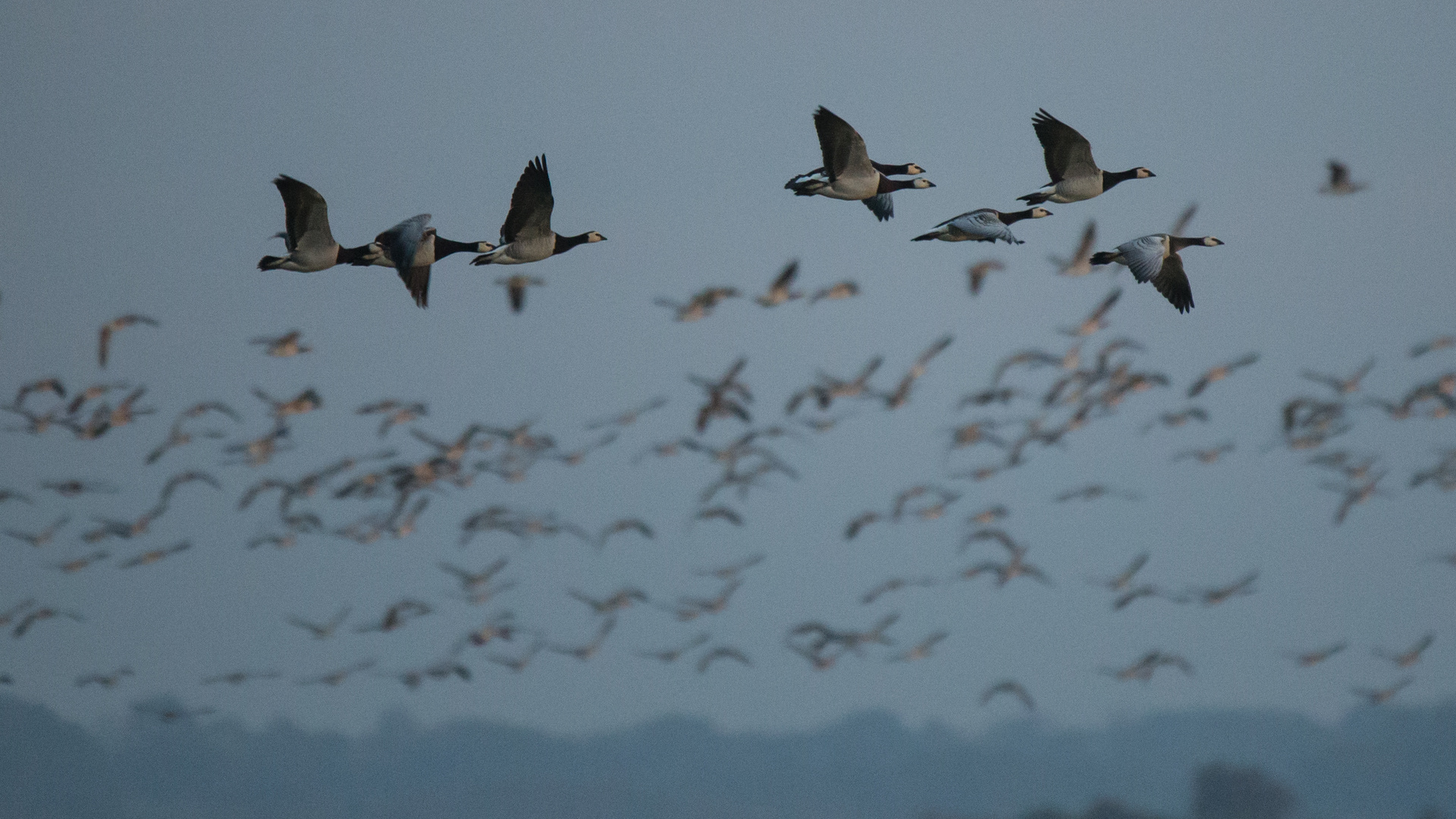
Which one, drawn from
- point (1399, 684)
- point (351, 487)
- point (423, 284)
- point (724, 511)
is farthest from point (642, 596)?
point (423, 284)

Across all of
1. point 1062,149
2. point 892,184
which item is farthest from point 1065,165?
point 892,184

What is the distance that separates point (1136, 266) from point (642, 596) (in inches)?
892

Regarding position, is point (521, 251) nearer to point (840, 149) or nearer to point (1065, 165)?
point (840, 149)

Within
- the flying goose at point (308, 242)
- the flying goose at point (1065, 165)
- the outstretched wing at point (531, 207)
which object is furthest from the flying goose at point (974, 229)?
the flying goose at point (308, 242)

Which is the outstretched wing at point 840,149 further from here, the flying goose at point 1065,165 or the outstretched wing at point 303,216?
the outstretched wing at point 303,216

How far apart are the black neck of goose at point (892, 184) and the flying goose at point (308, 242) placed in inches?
199

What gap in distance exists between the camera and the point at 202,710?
3662 centimetres

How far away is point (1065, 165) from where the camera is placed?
15812 mm

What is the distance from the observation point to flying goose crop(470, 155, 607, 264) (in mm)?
14734

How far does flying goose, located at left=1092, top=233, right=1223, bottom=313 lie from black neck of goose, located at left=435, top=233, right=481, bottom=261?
5999 millimetres

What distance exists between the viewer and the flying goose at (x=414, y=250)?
46.3 ft

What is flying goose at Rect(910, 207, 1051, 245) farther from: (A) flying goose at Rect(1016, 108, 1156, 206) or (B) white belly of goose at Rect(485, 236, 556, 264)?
(B) white belly of goose at Rect(485, 236, 556, 264)

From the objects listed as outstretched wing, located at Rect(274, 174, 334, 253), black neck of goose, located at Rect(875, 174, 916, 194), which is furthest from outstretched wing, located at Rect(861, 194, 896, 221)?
outstretched wing, located at Rect(274, 174, 334, 253)

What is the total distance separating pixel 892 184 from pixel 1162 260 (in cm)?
282
